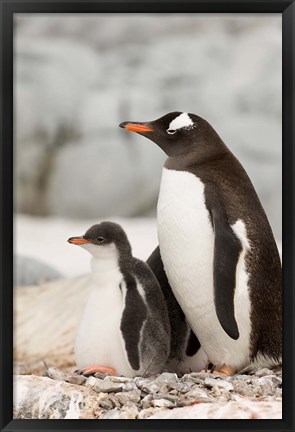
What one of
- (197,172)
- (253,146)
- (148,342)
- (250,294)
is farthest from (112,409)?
(253,146)

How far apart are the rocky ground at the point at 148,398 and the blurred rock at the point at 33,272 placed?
74cm

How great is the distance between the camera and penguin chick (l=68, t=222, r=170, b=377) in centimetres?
197

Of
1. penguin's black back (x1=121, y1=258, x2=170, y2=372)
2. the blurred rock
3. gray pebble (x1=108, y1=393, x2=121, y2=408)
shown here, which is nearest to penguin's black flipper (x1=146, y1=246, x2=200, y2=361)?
penguin's black back (x1=121, y1=258, x2=170, y2=372)

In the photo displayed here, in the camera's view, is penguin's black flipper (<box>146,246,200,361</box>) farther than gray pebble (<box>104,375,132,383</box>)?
Yes

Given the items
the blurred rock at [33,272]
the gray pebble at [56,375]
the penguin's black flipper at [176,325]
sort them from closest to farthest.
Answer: the gray pebble at [56,375]
the penguin's black flipper at [176,325]
the blurred rock at [33,272]

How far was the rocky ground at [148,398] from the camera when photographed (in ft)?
6.11

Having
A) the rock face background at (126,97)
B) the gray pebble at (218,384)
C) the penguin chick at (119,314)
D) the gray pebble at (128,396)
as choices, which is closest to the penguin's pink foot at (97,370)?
the penguin chick at (119,314)

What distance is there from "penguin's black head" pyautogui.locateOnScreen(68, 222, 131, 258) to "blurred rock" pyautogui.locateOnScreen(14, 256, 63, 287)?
61 cm

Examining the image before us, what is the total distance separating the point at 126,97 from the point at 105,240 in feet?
1.85

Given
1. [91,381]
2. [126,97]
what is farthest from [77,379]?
[126,97]

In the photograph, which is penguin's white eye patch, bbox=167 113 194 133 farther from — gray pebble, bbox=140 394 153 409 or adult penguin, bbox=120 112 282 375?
gray pebble, bbox=140 394 153 409

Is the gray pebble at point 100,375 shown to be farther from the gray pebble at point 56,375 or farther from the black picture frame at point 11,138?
the black picture frame at point 11,138

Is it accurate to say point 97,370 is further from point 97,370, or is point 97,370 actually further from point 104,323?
point 104,323

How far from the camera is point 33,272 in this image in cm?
278
